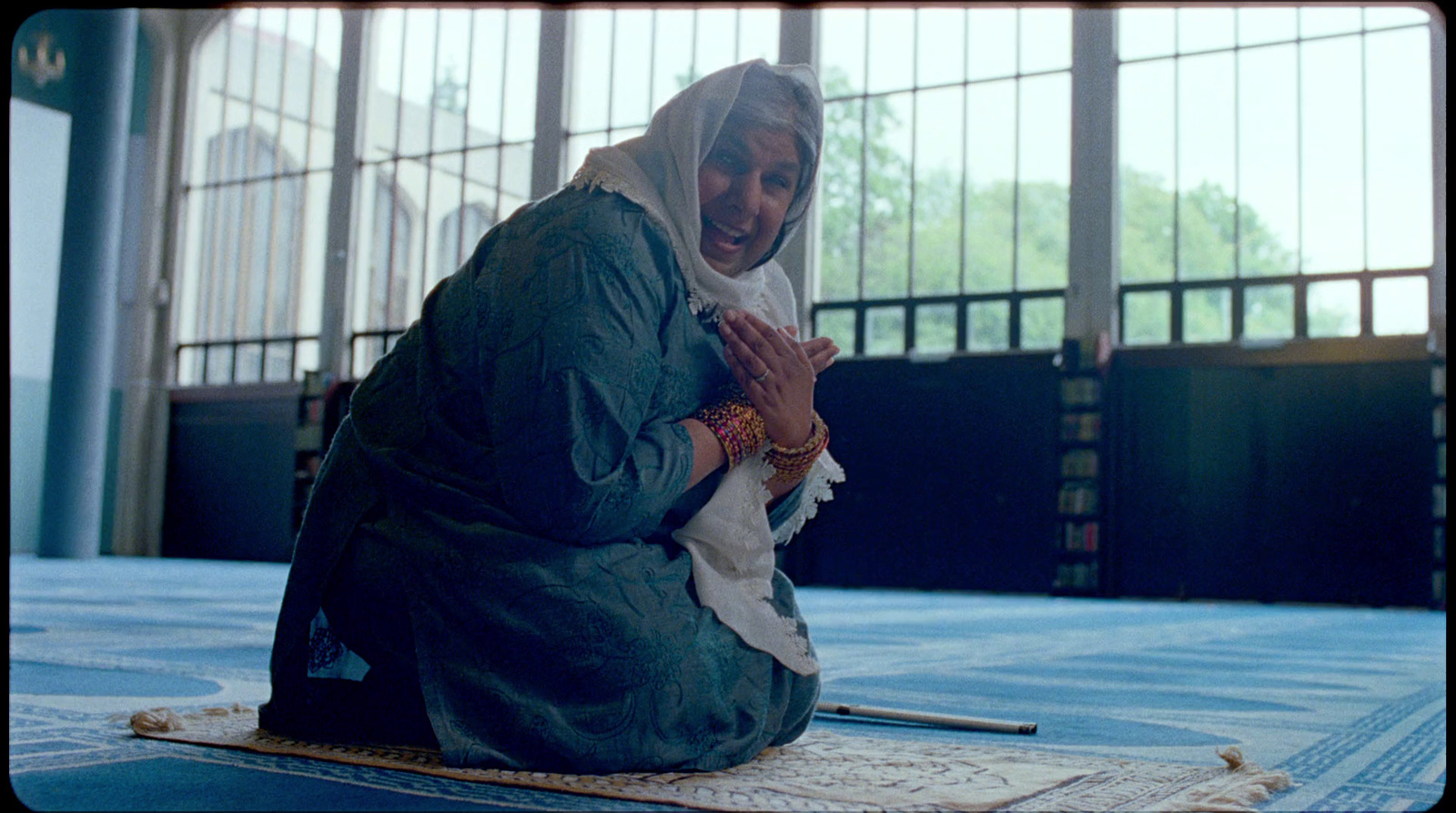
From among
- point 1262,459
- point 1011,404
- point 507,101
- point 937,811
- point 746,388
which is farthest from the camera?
point 507,101

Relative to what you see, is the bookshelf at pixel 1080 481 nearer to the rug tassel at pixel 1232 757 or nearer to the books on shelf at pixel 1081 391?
the books on shelf at pixel 1081 391

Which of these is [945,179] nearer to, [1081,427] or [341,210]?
[1081,427]

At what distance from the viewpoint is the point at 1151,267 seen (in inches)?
420

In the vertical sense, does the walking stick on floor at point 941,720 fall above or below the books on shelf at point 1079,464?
below

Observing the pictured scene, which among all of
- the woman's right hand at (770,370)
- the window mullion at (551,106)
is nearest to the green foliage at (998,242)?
the window mullion at (551,106)

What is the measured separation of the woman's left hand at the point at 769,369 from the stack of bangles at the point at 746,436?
0.02 meters

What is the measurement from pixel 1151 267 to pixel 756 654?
9.51 meters

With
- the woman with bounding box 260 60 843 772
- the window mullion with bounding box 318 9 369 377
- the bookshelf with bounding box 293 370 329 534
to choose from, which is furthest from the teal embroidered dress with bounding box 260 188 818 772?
the window mullion with bounding box 318 9 369 377

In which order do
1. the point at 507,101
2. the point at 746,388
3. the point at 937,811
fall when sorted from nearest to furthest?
the point at 937,811, the point at 746,388, the point at 507,101

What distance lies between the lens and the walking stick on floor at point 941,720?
7.65ft

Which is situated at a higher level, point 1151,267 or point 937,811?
point 1151,267

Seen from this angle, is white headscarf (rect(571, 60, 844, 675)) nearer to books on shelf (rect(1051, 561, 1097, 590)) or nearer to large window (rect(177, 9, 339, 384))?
books on shelf (rect(1051, 561, 1097, 590))

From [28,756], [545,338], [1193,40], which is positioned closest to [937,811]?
[545,338]

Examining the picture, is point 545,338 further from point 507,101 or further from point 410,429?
point 507,101
